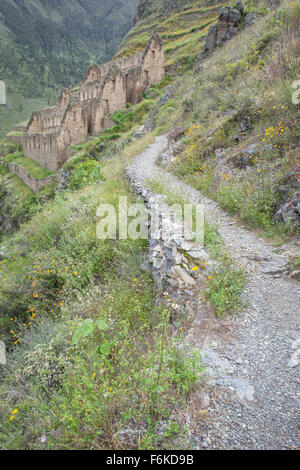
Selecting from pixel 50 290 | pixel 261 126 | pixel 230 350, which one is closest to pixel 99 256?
pixel 50 290

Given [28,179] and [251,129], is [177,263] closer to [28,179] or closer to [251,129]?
[251,129]

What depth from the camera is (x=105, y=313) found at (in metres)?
3.07

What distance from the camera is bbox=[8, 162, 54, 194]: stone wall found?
1889 centimetres

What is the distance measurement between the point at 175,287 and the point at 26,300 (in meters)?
3.03

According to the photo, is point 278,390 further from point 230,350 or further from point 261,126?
point 261,126

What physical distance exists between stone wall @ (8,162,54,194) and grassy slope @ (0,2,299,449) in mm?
11037

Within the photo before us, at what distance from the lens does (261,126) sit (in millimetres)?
5617

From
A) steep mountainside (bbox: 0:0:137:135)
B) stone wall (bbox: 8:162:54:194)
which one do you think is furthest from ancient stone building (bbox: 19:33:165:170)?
steep mountainside (bbox: 0:0:137:135)

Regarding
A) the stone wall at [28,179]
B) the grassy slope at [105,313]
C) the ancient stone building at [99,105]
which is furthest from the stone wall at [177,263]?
Answer: the stone wall at [28,179]

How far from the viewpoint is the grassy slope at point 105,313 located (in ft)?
6.01

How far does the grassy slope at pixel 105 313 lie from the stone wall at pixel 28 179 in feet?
36.2

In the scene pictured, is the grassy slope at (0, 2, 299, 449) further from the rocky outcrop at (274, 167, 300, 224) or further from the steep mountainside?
the steep mountainside

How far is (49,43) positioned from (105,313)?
162m

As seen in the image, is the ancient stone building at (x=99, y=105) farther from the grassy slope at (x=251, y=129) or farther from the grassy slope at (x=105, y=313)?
the grassy slope at (x=251, y=129)
